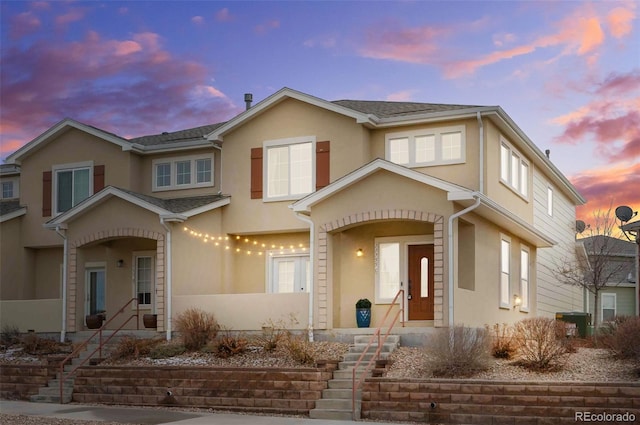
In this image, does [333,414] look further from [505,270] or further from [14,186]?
[14,186]

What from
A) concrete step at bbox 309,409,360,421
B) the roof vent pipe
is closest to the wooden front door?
concrete step at bbox 309,409,360,421

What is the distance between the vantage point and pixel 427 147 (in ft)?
76.2

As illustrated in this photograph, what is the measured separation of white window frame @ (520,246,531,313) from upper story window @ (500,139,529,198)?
1766mm

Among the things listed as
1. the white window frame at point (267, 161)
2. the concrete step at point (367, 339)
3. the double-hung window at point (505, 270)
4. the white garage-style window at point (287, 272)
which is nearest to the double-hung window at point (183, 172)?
the white window frame at point (267, 161)

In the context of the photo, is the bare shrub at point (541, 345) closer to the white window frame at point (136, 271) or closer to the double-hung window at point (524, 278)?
A: the double-hung window at point (524, 278)

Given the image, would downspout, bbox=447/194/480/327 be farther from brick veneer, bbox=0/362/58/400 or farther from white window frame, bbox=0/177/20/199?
white window frame, bbox=0/177/20/199

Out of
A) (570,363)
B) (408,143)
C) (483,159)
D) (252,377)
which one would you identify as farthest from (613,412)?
(408,143)

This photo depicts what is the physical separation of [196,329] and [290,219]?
460cm

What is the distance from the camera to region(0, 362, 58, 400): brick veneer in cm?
2075

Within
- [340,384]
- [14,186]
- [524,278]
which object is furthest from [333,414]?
[14,186]

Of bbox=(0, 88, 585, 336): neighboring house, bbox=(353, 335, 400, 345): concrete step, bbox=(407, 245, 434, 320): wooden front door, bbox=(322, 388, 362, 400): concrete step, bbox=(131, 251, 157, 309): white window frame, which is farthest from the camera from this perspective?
bbox=(131, 251, 157, 309): white window frame

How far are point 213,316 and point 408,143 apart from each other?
693 centimetres

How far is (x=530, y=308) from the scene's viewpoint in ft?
87.2

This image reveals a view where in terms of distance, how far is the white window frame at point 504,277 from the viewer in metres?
23.4
